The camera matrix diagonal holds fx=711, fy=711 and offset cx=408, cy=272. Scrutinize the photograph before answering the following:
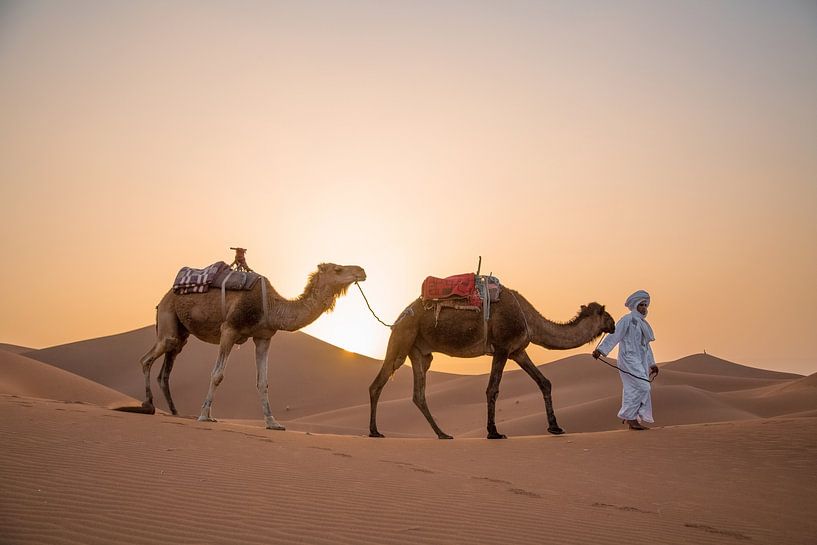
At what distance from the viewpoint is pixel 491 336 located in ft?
39.9

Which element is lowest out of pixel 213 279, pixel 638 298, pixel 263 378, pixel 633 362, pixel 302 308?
pixel 263 378

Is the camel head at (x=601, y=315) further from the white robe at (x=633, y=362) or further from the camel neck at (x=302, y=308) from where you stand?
the camel neck at (x=302, y=308)

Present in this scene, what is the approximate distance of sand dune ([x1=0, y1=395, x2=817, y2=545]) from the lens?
4.91 meters

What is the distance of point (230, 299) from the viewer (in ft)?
41.5

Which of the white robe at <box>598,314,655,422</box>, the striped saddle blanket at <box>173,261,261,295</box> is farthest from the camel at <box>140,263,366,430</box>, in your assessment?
the white robe at <box>598,314,655,422</box>

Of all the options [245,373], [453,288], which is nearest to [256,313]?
[453,288]

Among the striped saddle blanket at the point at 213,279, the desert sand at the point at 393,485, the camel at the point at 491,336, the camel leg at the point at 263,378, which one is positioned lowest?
the desert sand at the point at 393,485

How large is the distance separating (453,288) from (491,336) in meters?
1.05

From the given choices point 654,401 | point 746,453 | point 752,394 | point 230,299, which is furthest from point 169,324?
point 752,394

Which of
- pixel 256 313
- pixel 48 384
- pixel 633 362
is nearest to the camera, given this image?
pixel 633 362

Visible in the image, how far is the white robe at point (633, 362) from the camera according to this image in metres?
11.7

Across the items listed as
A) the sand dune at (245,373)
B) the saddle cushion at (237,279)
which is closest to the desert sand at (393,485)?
the saddle cushion at (237,279)

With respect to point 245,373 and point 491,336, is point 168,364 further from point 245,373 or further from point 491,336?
point 245,373

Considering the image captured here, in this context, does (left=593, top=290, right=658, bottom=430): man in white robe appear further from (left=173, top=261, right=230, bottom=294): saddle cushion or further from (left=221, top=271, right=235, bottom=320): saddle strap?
(left=173, top=261, right=230, bottom=294): saddle cushion
